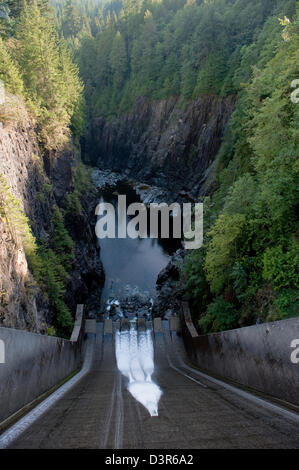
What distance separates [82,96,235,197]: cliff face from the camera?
138 ft

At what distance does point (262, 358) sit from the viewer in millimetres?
6969

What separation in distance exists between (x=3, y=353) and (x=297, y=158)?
9797 millimetres

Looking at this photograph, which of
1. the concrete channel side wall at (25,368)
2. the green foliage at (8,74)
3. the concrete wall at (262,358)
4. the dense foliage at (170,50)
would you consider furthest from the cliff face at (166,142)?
the concrete channel side wall at (25,368)

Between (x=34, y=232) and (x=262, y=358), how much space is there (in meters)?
13.4

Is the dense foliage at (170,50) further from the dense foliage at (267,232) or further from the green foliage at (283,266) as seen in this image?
the green foliage at (283,266)

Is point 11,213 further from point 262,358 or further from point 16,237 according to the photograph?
point 262,358

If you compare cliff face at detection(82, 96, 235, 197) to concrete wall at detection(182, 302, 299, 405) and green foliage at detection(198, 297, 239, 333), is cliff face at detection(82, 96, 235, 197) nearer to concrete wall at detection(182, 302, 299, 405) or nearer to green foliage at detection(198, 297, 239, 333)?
green foliage at detection(198, 297, 239, 333)

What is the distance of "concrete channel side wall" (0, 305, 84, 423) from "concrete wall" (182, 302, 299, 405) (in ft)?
17.1

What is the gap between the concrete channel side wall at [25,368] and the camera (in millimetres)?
5064

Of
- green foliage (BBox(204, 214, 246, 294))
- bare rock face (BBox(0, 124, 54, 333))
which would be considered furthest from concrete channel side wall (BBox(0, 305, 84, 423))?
green foliage (BBox(204, 214, 246, 294))

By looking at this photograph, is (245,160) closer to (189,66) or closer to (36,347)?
(36,347)

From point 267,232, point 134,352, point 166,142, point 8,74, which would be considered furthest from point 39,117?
point 166,142

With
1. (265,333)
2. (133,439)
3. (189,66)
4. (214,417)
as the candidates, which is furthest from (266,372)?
(189,66)

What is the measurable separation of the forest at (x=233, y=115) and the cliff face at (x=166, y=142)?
8.61 ft
